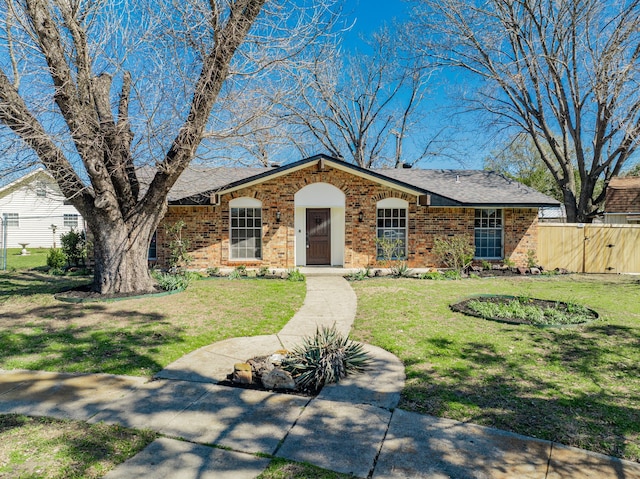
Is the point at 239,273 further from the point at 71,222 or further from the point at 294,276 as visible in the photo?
the point at 71,222

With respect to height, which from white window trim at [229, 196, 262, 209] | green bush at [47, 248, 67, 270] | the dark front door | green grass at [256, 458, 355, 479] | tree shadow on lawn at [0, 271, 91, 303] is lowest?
green grass at [256, 458, 355, 479]

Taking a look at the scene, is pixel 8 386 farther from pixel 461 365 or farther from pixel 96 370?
pixel 461 365

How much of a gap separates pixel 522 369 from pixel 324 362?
2.33m

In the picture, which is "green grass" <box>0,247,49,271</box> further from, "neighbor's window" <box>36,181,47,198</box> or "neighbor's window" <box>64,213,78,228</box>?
"neighbor's window" <box>36,181,47,198</box>

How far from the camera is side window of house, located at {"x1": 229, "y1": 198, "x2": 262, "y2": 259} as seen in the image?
46.6 feet

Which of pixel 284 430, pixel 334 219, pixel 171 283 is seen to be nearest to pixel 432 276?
pixel 334 219

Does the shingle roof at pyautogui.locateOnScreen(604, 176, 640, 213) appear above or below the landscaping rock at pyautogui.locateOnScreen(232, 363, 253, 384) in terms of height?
above

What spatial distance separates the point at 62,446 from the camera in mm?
2990

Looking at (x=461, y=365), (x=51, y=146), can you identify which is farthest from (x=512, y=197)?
(x=51, y=146)

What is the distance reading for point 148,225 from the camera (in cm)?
905

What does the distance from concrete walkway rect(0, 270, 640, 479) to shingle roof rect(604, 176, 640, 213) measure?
69.6 feet

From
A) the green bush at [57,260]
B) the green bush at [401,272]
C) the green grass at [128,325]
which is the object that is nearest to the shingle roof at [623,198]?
the green bush at [401,272]

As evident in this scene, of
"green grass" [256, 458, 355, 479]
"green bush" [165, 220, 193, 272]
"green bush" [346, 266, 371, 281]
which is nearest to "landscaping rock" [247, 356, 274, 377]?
"green grass" [256, 458, 355, 479]

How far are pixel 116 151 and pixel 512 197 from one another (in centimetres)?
1257
